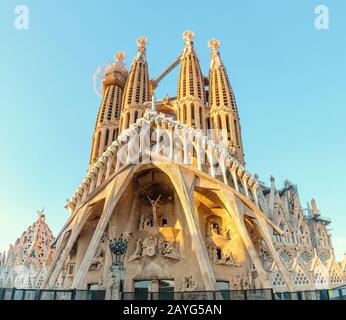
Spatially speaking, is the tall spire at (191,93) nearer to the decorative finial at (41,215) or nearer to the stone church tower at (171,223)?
the stone church tower at (171,223)

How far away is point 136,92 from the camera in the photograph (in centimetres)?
3656

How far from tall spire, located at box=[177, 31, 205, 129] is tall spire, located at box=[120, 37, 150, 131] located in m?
4.68

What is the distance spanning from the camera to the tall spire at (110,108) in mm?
33250

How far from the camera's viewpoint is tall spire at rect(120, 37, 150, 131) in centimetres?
3378

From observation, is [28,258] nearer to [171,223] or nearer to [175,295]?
[171,223]

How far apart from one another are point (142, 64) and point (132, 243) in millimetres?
28186

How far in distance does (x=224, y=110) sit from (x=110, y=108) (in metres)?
14.6

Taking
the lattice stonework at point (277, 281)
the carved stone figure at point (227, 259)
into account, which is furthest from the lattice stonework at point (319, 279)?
the carved stone figure at point (227, 259)

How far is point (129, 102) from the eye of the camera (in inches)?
1374

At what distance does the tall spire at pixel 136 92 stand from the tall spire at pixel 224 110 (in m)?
8.29

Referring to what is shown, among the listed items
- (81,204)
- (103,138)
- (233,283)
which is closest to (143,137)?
(81,204)

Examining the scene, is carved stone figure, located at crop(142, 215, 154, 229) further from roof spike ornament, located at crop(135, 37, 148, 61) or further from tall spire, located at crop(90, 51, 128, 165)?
roof spike ornament, located at crop(135, 37, 148, 61)

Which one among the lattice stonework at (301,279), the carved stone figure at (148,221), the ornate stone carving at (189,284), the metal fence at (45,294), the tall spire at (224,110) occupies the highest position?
the tall spire at (224,110)
